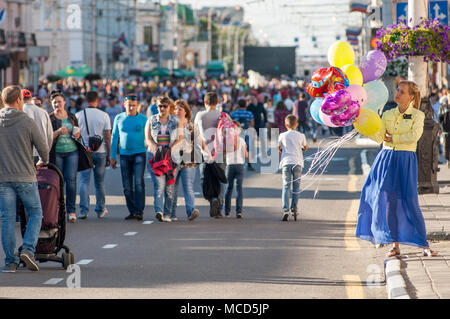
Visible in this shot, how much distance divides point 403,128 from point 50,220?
3.63 m

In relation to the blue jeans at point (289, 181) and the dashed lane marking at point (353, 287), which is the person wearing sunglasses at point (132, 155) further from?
the dashed lane marking at point (353, 287)

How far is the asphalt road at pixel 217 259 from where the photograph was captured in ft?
28.7

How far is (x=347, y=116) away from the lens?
9.76 metres

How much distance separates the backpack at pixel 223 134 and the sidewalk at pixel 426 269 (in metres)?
2.95

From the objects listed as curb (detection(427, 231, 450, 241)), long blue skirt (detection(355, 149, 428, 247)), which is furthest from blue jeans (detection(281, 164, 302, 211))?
long blue skirt (detection(355, 149, 428, 247))

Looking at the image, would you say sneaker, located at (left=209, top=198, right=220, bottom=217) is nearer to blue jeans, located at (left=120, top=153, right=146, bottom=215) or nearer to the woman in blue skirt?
blue jeans, located at (left=120, top=153, right=146, bottom=215)

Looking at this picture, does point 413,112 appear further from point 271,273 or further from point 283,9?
point 283,9

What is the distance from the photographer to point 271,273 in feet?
31.8

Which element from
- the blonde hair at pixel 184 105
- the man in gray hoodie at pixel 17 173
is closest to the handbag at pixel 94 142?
the blonde hair at pixel 184 105

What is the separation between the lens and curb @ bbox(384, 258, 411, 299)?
320 inches

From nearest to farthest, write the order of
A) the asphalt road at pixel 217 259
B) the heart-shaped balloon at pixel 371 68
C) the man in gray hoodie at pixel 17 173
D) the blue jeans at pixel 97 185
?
the asphalt road at pixel 217 259, the man in gray hoodie at pixel 17 173, the heart-shaped balloon at pixel 371 68, the blue jeans at pixel 97 185

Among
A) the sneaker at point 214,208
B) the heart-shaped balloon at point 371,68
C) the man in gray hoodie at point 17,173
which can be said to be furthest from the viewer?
the sneaker at point 214,208
